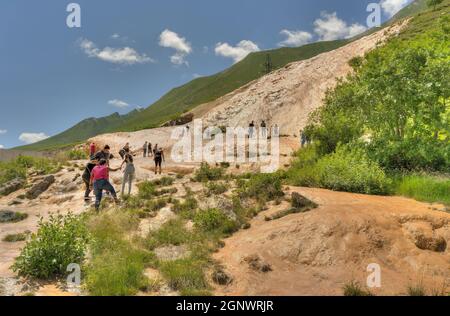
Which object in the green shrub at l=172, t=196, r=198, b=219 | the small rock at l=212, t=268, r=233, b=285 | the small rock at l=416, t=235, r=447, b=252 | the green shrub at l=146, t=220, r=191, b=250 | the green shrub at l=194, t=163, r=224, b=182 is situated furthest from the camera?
the green shrub at l=194, t=163, r=224, b=182

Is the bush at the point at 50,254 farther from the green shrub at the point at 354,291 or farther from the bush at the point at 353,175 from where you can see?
the bush at the point at 353,175

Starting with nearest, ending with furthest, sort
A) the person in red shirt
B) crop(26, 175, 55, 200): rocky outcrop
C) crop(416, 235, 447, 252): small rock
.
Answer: crop(416, 235, 447, 252): small rock
the person in red shirt
crop(26, 175, 55, 200): rocky outcrop

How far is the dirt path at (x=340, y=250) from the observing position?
877 centimetres

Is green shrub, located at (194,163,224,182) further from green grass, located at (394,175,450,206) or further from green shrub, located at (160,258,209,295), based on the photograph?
green shrub, located at (160,258,209,295)

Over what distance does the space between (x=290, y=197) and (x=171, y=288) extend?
→ 729cm

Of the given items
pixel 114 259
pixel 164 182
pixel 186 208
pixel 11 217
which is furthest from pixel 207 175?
pixel 114 259

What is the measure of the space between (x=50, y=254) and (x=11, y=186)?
17773 millimetres

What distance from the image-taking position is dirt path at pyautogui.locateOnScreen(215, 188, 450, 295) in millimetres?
8773

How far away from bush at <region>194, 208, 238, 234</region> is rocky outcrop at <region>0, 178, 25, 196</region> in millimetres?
16347

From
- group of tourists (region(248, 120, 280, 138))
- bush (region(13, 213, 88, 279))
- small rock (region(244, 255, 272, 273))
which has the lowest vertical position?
small rock (region(244, 255, 272, 273))

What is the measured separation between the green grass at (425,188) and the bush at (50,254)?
11987 mm

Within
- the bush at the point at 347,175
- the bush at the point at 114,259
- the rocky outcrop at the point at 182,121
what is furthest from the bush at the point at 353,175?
the rocky outcrop at the point at 182,121

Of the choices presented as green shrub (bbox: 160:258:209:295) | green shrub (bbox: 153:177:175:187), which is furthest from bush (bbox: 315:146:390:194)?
green shrub (bbox: 160:258:209:295)
